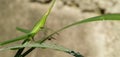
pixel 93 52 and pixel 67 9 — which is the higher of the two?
pixel 67 9

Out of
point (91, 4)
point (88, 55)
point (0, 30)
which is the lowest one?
point (0, 30)

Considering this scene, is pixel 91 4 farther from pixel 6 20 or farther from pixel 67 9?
pixel 6 20

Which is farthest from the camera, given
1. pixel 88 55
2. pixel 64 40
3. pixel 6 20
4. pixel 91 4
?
pixel 6 20

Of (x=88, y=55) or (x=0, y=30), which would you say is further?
(x=0, y=30)

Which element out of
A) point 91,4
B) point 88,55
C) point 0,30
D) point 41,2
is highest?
point 91,4

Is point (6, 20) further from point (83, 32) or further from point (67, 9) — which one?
point (83, 32)

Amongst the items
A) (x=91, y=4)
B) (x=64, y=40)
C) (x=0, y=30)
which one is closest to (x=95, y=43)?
(x=64, y=40)

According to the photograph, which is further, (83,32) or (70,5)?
(70,5)

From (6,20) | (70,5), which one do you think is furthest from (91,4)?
(6,20)

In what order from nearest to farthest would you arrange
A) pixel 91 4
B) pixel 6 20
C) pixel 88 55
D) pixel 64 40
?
pixel 88 55 → pixel 64 40 → pixel 91 4 → pixel 6 20
